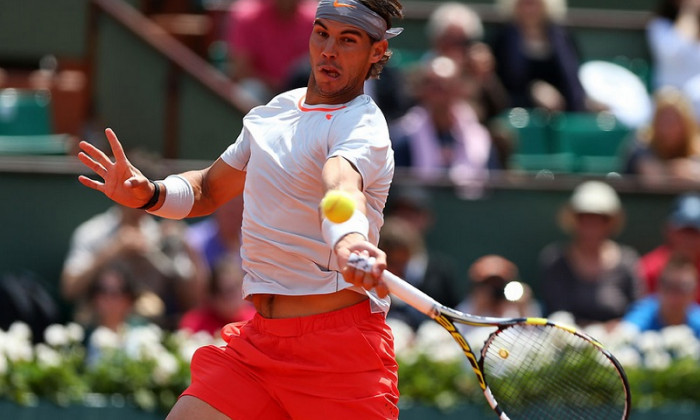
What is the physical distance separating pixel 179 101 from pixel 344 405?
16.9ft

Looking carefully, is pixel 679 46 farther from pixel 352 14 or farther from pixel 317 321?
pixel 317 321

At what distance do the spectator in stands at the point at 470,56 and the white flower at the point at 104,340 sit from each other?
3338 mm

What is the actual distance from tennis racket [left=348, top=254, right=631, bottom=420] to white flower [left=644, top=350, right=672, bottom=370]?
24.3 inches

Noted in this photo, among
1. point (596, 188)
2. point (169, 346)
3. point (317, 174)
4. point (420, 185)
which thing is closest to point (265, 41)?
point (420, 185)

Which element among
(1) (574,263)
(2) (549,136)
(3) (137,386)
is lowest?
(3) (137,386)

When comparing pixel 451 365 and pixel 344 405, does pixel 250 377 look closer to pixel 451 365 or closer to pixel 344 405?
pixel 344 405

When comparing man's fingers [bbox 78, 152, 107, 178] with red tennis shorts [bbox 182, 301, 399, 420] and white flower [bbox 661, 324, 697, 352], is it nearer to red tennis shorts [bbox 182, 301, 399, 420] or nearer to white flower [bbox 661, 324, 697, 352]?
red tennis shorts [bbox 182, 301, 399, 420]

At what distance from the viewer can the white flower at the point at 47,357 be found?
6.80 metres

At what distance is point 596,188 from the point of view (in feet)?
29.0

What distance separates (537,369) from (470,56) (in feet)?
13.2

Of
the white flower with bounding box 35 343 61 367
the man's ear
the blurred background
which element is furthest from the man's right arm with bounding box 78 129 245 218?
the blurred background

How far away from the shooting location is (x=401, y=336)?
734 cm

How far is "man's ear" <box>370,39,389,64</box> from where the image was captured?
4340 millimetres

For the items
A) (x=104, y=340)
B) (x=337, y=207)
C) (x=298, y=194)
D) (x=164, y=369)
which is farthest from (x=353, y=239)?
(x=104, y=340)
